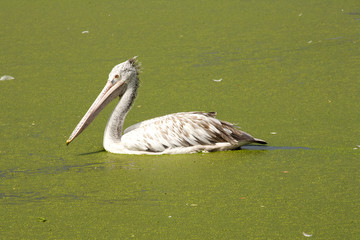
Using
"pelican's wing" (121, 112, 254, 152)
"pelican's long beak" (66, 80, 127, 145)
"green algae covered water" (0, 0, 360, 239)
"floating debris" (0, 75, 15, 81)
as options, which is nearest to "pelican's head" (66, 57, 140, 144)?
"pelican's long beak" (66, 80, 127, 145)

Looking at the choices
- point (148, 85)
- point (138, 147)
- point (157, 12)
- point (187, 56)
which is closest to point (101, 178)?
point (138, 147)

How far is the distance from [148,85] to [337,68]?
2134 millimetres

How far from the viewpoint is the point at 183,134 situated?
5.24 metres

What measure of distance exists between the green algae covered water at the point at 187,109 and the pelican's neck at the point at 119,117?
0.57 ft

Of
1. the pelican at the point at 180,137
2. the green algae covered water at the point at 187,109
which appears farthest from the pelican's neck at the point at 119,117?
the green algae covered water at the point at 187,109

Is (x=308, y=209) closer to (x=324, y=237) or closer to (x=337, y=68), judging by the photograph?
(x=324, y=237)

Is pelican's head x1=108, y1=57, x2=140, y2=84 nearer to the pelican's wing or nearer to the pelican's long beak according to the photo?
the pelican's long beak

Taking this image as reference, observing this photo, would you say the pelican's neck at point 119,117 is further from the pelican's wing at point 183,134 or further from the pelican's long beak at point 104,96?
the pelican's wing at point 183,134

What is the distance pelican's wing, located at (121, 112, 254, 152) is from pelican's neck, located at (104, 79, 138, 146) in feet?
0.64

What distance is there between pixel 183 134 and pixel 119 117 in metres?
0.66

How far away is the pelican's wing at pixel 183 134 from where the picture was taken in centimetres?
523

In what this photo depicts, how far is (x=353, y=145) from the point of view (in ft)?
16.8

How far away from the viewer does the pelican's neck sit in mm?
5434

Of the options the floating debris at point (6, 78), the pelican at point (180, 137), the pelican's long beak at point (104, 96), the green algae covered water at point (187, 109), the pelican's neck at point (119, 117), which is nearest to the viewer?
the green algae covered water at point (187, 109)
